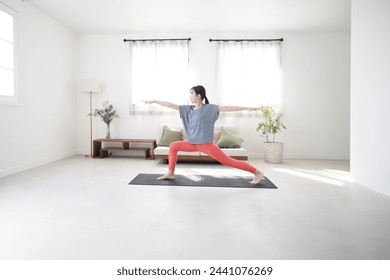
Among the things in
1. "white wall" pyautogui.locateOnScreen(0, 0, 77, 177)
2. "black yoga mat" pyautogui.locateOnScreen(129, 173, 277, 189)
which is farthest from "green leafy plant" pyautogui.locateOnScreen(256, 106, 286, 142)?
"white wall" pyautogui.locateOnScreen(0, 0, 77, 177)

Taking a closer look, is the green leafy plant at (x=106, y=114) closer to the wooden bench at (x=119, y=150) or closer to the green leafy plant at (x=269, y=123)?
the wooden bench at (x=119, y=150)

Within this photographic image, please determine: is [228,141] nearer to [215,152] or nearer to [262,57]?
[215,152]

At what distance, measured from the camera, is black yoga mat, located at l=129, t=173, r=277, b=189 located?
3.40 metres

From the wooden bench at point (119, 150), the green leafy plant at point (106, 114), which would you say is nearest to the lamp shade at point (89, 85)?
the green leafy plant at point (106, 114)

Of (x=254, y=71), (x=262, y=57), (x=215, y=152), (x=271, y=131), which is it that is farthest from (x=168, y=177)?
(x=262, y=57)

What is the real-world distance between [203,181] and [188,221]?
4.96 ft

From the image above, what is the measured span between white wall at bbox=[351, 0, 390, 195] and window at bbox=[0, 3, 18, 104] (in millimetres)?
5313

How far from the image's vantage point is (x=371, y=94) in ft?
11.1

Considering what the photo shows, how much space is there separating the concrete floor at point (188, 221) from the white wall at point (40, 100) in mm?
848

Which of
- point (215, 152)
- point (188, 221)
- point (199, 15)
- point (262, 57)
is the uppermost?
point (199, 15)

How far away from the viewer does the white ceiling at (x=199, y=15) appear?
15.1ft

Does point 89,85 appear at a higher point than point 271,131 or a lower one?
higher

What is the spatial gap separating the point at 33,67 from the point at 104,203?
139 inches
